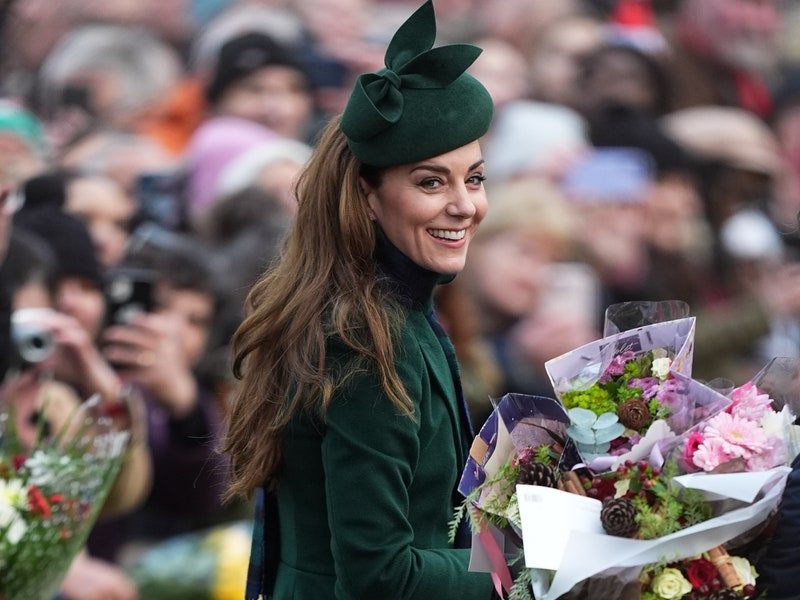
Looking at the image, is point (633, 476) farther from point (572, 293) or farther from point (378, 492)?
point (572, 293)

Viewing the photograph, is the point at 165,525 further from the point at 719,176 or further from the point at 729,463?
the point at 719,176

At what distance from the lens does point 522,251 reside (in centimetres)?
610

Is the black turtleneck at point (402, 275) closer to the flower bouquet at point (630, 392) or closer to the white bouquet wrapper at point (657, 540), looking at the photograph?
the flower bouquet at point (630, 392)

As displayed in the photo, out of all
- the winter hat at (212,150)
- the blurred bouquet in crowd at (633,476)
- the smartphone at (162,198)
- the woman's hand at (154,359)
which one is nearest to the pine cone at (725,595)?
the blurred bouquet in crowd at (633,476)

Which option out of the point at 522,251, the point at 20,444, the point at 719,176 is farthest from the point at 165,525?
the point at 719,176

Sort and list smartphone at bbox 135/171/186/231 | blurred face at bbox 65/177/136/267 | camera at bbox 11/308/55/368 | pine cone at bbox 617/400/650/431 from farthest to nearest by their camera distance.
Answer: smartphone at bbox 135/171/186/231, blurred face at bbox 65/177/136/267, camera at bbox 11/308/55/368, pine cone at bbox 617/400/650/431

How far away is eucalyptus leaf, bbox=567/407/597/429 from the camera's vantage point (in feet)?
7.64

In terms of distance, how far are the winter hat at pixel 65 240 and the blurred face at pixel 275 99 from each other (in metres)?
1.18

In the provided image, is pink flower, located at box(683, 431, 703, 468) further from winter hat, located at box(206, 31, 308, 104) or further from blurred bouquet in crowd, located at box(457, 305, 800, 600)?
winter hat, located at box(206, 31, 308, 104)

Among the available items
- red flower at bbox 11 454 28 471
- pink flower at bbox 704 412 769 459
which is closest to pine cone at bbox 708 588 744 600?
pink flower at bbox 704 412 769 459

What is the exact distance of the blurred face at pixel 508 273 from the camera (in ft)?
19.8

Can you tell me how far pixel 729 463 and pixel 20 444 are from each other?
186 cm

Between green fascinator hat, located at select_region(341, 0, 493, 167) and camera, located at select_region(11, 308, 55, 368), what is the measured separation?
235 cm

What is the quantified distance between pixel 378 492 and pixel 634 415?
18.0 inches
